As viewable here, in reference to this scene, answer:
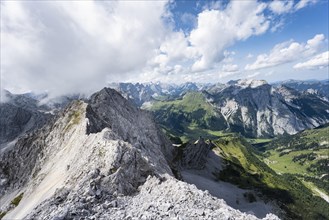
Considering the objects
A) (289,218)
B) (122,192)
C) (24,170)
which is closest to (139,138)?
(24,170)

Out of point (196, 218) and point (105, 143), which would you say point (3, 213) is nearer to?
point (105, 143)

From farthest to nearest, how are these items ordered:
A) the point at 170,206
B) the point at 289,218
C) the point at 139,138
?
the point at 289,218
the point at 139,138
the point at 170,206

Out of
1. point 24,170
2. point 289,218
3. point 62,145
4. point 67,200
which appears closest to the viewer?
point 67,200

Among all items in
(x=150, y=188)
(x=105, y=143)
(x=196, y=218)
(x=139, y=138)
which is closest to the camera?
(x=196, y=218)

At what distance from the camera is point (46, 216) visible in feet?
133

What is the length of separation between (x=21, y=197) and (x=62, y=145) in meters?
20.3

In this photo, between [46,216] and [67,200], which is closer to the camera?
[46,216]

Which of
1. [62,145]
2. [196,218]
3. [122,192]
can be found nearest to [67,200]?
[122,192]

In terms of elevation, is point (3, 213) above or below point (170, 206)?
below

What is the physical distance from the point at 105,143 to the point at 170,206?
27.5 metres

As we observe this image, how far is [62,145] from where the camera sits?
103 meters

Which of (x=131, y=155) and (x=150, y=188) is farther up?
(x=131, y=155)

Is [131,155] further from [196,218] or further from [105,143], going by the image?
[196,218]

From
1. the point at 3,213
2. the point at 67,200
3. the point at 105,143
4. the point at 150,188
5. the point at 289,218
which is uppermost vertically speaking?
the point at 105,143
